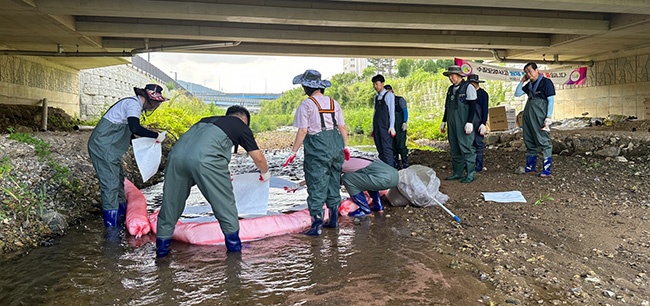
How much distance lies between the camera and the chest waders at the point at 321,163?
14.7 feet

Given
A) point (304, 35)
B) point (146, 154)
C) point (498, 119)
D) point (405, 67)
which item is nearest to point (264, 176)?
point (146, 154)

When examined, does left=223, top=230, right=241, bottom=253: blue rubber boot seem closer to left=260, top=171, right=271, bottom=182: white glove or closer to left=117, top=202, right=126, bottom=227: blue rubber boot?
left=260, top=171, right=271, bottom=182: white glove

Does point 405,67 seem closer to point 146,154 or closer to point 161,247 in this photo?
point 146,154

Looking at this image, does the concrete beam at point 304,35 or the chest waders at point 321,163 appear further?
the concrete beam at point 304,35

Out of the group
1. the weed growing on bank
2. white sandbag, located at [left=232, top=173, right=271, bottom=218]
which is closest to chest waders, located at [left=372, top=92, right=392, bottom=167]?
white sandbag, located at [left=232, top=173, right=271, bottom=218]

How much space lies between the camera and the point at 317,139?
4.48 metres

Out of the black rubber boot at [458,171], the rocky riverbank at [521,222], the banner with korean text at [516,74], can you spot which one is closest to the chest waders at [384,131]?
the rocky riverbank at [521,222]

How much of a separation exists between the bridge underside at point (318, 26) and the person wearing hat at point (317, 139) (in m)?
4.96

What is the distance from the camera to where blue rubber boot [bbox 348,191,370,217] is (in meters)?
5.32

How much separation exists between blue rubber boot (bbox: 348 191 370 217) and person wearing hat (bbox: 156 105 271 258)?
165cm

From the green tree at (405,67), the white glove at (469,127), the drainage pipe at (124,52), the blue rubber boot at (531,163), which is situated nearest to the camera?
the white glove at (469,127)

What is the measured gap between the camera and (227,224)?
3.93m

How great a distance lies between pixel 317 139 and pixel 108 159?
2.25 meters

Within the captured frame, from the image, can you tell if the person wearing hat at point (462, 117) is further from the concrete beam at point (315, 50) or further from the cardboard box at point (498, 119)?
the cardboard box at point (498, 119)
